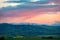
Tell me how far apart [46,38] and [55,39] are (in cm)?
8

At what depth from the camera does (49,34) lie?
138 centimetres

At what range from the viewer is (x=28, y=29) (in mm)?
1393

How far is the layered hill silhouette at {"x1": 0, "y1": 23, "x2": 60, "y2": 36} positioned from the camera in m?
1.38

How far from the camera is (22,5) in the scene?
140 cm

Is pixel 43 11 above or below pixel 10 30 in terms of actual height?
above

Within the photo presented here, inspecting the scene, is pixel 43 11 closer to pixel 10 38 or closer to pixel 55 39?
pixel 55 39

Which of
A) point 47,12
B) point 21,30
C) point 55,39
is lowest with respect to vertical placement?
point 55,39

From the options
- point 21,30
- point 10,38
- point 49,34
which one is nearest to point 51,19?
point 49,34

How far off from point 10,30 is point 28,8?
10.5 inches

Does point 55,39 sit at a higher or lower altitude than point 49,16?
lower

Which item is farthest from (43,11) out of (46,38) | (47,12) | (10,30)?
(10,30)

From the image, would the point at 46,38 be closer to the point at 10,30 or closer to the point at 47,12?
the point at 47,12

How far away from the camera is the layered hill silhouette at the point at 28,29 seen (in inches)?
54.5

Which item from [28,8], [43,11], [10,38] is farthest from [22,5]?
[10,38]
